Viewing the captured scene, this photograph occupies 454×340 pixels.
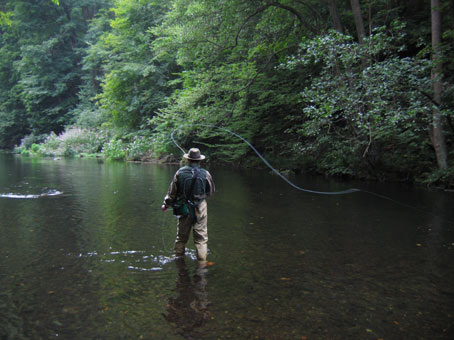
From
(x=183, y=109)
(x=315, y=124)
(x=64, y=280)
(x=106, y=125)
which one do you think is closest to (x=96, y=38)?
(x=106, y=125)

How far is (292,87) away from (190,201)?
564 inches

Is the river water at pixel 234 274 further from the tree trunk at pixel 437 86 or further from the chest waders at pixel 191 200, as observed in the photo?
the tree trunk at pixel 437 86

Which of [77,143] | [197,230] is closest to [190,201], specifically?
[197,230]

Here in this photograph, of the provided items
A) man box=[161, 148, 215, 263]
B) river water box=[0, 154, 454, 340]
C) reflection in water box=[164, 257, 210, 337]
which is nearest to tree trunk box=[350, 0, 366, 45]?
river water box=[0, 154, 454, 340]

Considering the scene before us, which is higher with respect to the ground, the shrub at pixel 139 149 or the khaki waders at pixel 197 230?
the shrub at pixel 139 149

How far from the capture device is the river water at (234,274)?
12.2 ft

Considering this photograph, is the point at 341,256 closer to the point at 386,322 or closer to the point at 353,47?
the point at 386,322

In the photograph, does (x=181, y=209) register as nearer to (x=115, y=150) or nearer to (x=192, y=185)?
(x=192, y=185)

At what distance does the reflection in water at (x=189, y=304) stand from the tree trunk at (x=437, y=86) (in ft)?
29.4

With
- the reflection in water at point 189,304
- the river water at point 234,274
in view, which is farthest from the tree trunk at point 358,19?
the reflection in water at point 189,304

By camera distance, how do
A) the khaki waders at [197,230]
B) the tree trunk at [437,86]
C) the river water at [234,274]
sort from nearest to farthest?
the river water at [234,274]
the khaki waders at [197,230]
the tree trunk at [437,86]

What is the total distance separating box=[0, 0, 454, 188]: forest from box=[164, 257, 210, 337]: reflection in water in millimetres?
7981

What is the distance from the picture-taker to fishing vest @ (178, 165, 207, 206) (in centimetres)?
563

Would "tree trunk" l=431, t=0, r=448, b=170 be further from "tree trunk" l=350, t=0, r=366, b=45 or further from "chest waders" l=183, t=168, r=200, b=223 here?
"chest waders" l=183, t=168, r=200, b=223
